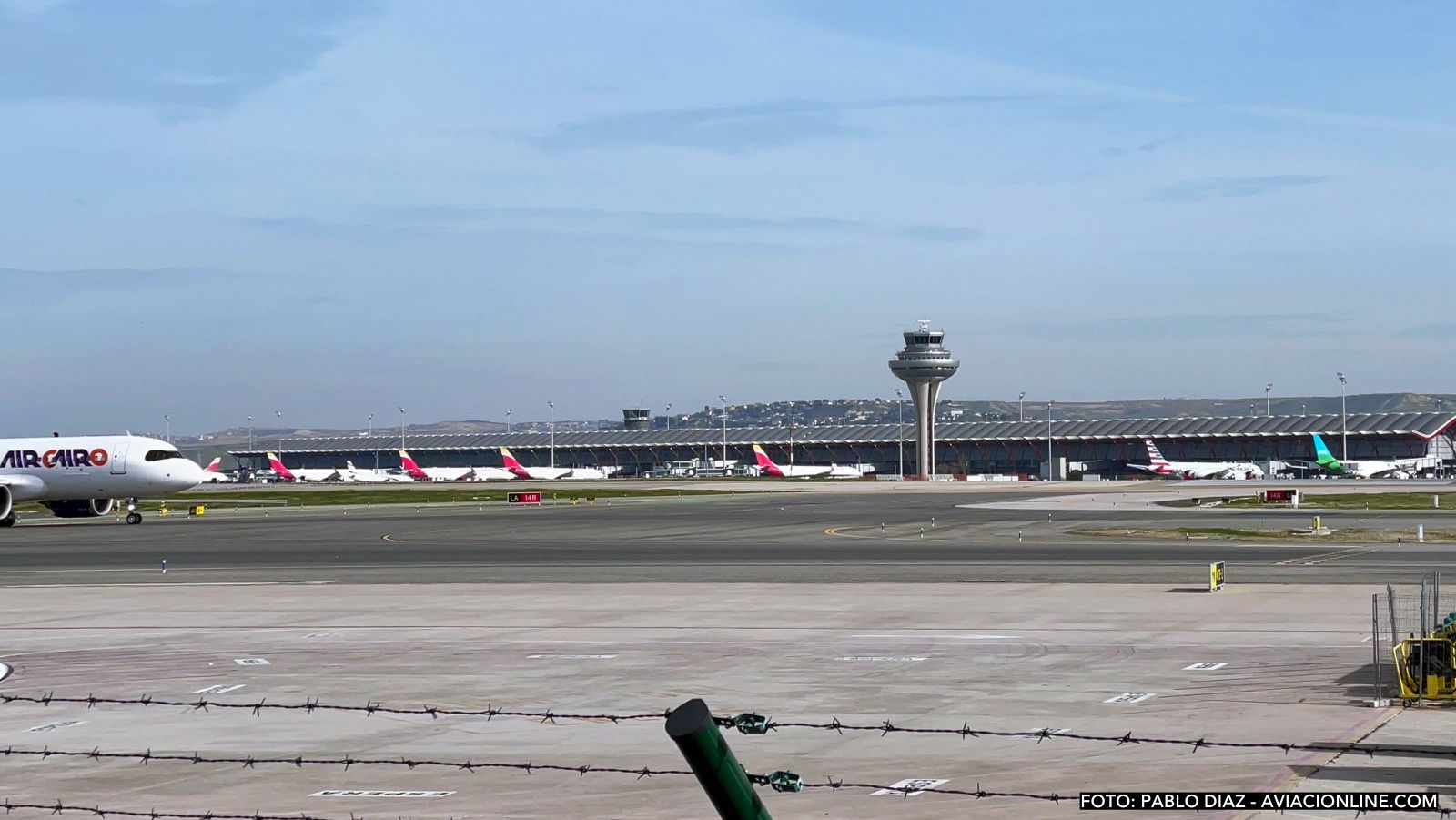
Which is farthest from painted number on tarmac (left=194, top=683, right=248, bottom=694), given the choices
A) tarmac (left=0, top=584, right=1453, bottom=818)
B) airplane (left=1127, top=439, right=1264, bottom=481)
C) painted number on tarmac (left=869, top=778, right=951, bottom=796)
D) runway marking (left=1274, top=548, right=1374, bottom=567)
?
airplane (left=1127, top=439, right=1264, bottom=481)

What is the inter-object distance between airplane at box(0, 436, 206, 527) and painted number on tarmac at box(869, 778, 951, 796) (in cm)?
6892

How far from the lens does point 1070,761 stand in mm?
15969

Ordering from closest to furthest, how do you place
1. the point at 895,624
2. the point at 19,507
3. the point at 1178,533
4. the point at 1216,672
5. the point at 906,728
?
the point at 906,728 < the point at 1216,672 < the point at 895,624 < the point at 1178,533 < the point at 19,507

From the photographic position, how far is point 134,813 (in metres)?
13.9

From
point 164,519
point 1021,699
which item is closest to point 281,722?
point 1021,699

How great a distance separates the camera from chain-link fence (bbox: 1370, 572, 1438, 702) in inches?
826

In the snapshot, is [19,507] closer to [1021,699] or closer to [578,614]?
[578,614]

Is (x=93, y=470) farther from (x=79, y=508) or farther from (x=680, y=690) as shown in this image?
(x=680, y=690)

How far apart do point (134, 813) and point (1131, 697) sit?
1303cm

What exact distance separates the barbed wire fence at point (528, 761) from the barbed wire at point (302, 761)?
0.01m

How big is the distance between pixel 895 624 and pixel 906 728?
11739mm

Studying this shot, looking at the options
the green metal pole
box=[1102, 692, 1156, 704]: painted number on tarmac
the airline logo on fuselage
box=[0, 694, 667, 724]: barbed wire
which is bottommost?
box=[1102, 692, 1156, 704]: painted number on tarmac

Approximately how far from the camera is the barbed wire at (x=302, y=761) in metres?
16.1

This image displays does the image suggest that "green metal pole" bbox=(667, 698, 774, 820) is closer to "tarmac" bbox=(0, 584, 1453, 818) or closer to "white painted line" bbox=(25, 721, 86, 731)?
"tarmac" bbox=(0, 584, 1453, 818)
